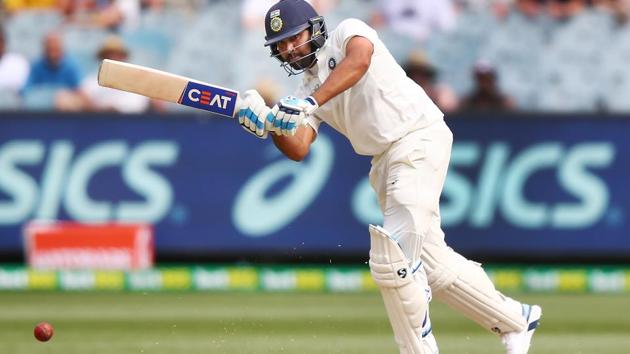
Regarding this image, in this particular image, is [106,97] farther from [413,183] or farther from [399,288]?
[399,288]

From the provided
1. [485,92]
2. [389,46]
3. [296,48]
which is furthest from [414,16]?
[296,48]

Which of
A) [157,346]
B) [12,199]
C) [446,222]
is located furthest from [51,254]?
[157,346]

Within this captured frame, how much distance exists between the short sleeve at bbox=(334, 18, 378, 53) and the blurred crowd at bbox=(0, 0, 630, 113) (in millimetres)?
4106

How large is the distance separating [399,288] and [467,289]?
42 cm

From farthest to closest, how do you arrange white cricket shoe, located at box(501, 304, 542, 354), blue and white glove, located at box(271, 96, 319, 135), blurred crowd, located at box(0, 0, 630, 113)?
blurred crowd, located at box(0, 0, 630, 113) → white cricket shoe, located at box(501, 304, 542, 354) → blue and white glove, located at box(271, 96, 319, 135)

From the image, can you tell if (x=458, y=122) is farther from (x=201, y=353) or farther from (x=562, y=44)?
(x=201, y=353)

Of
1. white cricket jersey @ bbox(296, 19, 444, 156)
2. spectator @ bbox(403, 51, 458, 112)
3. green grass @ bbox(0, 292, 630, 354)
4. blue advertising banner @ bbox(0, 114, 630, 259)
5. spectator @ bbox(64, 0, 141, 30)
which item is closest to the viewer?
white cricket jersey @ bbox(296, 19, 444, 156)

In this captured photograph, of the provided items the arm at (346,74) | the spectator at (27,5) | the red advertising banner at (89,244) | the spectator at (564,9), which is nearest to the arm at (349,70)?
the arm at (346,74)

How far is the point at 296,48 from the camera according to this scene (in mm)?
4664

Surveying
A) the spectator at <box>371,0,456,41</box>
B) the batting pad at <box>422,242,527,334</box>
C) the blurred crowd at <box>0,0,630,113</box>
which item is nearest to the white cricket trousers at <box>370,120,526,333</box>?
the batting pad at <box>422,242,527,334</box>

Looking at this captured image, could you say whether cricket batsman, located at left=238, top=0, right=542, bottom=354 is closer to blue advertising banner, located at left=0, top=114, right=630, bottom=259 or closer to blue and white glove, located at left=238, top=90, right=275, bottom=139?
blue and white glove, located at left=238, top=90, right=275, bottom=139

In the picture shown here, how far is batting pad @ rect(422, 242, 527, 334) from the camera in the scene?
15.8 feet

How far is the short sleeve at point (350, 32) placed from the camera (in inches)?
182

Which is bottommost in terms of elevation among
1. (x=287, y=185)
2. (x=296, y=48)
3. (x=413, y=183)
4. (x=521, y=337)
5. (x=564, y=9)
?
(x=287, y=185)
